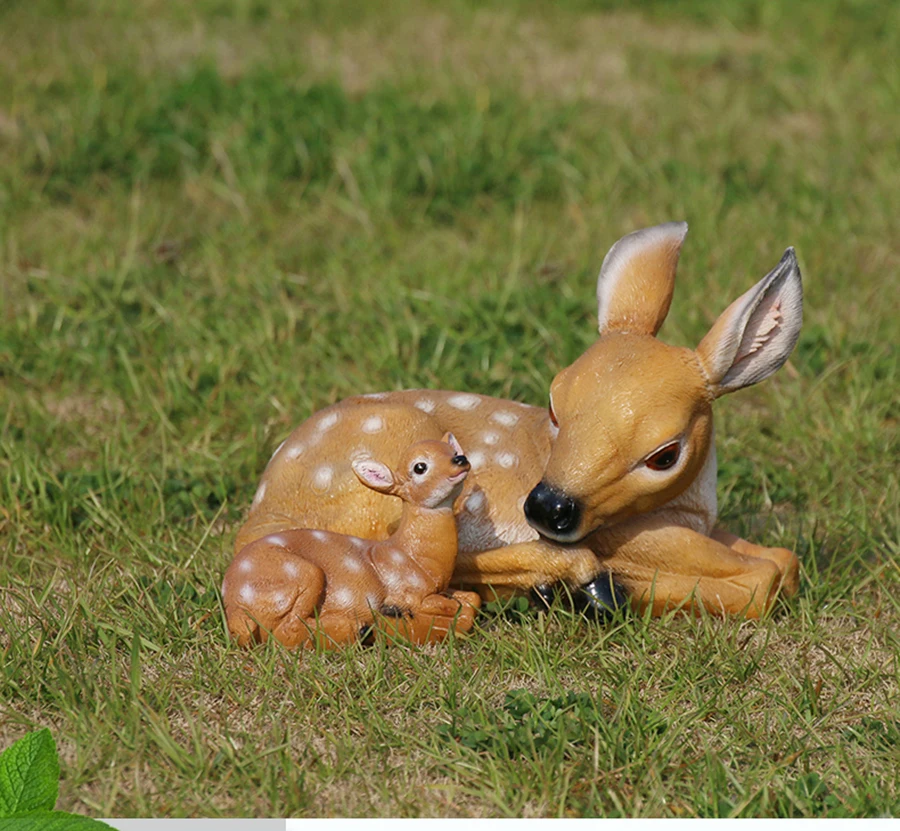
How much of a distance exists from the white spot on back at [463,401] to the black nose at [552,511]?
1.52ft

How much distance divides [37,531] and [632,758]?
2.22 m

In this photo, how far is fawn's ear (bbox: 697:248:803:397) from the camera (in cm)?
349

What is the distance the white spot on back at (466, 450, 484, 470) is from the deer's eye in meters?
0.48

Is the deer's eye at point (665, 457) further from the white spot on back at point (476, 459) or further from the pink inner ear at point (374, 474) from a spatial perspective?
the pink inner ear at point (374, 474)

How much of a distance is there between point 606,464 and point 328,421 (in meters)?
0.85

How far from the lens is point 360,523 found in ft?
12.0

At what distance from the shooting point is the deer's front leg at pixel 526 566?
3604 mm

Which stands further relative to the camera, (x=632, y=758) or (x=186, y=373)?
(x=186, y=373)

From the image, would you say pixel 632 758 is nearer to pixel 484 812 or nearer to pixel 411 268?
pixel 484 812

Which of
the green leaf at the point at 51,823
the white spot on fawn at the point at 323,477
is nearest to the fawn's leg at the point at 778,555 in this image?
the white spot on fawn at the point at 323,477

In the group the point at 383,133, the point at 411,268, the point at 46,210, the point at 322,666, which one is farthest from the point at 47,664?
the point at 383,133

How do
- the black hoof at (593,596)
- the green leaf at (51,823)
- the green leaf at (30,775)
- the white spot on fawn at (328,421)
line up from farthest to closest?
the white spot on fawn at (328,421)
the black hoof at (593,596)
the green leaf at (30,775)
the green leaf at (51,823)

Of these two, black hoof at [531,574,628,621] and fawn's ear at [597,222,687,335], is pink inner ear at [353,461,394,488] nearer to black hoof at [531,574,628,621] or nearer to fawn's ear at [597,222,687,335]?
black hoof at [531,574,628,621]

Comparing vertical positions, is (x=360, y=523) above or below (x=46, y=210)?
above
